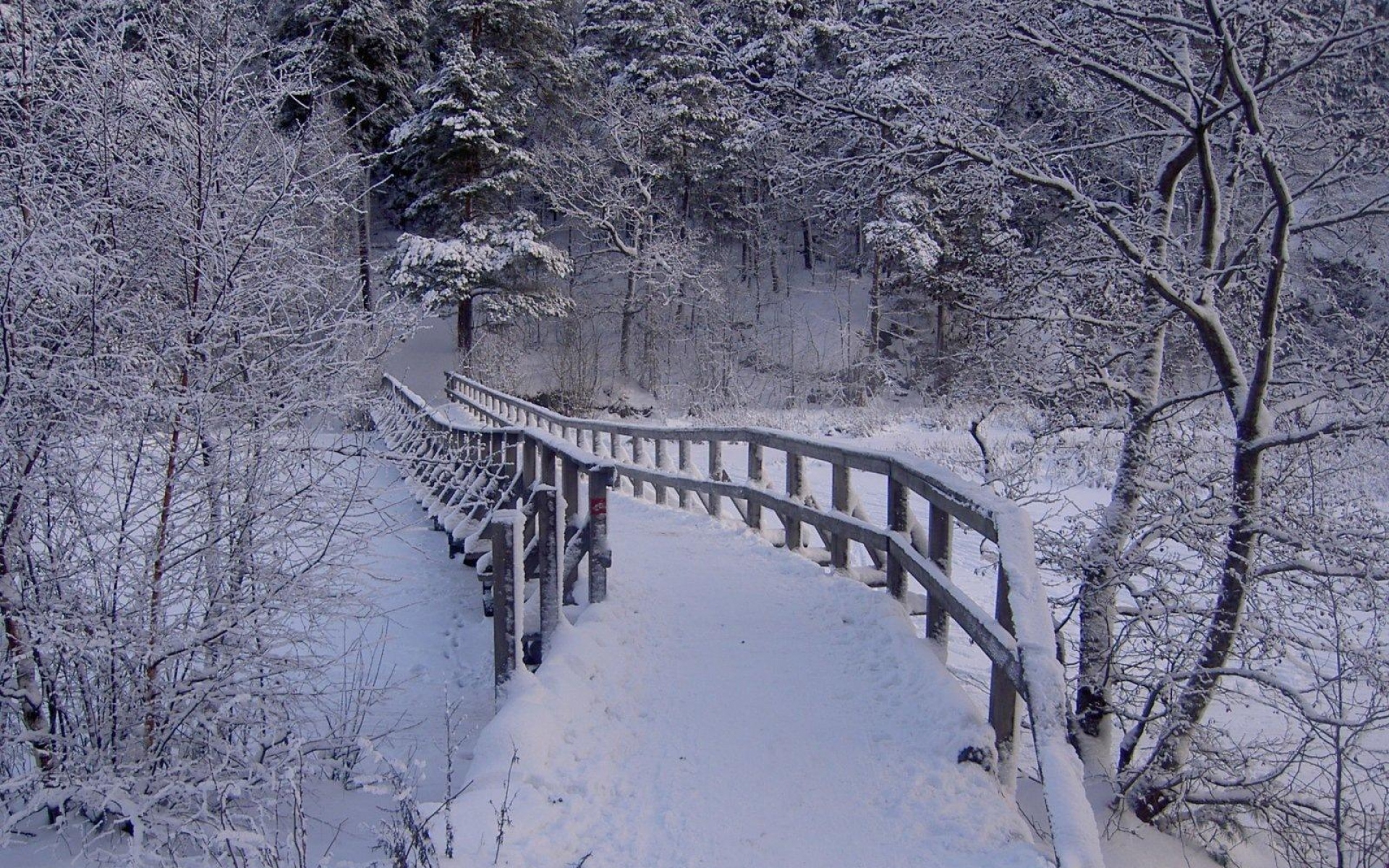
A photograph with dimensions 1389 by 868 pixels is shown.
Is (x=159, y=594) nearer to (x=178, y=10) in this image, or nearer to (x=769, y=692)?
(x=769, y=692)

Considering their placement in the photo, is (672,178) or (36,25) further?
(672,178)

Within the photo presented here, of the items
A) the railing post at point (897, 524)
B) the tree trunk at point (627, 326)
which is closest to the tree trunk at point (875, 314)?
the tree trunk at point (627, 326)

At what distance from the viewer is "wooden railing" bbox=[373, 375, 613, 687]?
479 centimetres

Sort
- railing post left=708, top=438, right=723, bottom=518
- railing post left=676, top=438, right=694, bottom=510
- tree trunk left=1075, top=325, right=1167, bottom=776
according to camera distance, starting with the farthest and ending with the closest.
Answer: railing post left=676, top=438, right=694, bottom=510
railing post left=708, top=438, right=723, bottom=518
tree trunk left=1075, top=325, right=1167, bottom=776

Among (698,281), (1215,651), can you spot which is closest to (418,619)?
(1215,651)

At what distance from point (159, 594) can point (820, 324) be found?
33.5 meters

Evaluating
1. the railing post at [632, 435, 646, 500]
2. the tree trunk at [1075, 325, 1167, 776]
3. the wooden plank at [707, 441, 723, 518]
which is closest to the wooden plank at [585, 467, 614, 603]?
the tree trunk at [1075, 325, 1167, 776]

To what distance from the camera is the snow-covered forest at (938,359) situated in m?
4.27

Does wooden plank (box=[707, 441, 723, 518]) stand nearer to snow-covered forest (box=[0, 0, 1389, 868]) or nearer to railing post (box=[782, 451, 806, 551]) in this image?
railing post (box=[782, 451, 806, 551])

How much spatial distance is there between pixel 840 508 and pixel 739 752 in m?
3.22

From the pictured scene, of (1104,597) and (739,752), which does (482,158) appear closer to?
(1104,597)

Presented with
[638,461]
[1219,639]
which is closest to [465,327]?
[638,461]

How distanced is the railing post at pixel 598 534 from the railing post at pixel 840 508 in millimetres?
1993

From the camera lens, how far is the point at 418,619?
27.7 ft
